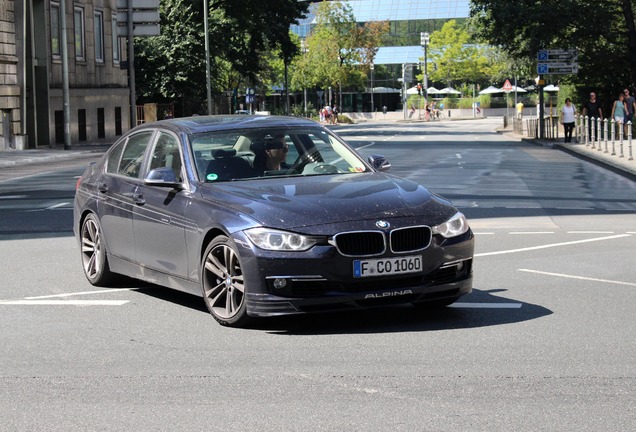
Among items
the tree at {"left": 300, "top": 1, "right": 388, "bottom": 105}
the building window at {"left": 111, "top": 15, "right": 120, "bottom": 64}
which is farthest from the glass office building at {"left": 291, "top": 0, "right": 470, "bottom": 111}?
the building window at {"left": 111, "top": 15, "right": 120, "bottom": 64}

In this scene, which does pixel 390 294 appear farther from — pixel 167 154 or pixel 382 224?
pixel 167 154

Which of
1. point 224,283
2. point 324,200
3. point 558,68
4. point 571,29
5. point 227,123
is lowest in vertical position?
point 224,283

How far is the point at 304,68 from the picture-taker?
114 meters

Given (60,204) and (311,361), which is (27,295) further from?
(60,204)

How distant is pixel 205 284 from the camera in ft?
29.9

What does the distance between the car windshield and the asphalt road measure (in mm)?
1114

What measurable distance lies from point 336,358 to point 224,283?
4.78 feet

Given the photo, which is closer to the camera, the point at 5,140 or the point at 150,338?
the point at 150,338

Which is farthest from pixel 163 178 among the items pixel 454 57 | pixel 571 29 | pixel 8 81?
pixel 454 57

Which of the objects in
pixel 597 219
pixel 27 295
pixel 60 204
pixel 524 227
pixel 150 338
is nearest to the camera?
pixel 150 338

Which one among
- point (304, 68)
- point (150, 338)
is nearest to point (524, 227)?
point (150, 338)

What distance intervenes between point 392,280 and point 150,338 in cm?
165

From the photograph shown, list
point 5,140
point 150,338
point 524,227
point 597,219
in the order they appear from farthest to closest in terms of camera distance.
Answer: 1. point 5,140
2. point 597,219
3. point 524,227
4. point 150,338

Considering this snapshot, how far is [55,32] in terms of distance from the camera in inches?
1961
